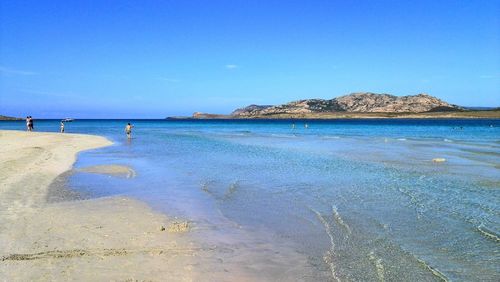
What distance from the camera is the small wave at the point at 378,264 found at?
21.9 feet

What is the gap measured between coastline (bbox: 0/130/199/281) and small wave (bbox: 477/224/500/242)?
5963mm

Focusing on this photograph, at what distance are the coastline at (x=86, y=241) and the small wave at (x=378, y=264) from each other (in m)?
2.96

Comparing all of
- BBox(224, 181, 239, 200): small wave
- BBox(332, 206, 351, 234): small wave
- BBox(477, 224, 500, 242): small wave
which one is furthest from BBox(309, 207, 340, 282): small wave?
BBox(477, 224, 500, 242): small wave

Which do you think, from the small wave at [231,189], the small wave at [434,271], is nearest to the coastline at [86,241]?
the small wave at [231,189]

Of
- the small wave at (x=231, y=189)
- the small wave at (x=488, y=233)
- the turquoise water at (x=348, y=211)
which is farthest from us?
the small wave at (x=231, y=189)

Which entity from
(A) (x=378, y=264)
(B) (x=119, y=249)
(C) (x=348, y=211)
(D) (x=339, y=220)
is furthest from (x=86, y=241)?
(C) (x=348, y=211)

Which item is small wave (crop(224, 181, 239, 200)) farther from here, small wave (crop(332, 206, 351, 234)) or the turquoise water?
small wave (crop(332, 206, 351, 234))

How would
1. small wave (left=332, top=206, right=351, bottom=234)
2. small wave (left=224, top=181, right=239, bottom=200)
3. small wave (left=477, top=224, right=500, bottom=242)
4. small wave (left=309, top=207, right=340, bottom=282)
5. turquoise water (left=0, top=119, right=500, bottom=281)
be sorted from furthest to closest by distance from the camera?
small wave (left=224, top=181, right=239, bottom=200) < small wave (left=332, top=206, right=351, bottom=234) < small wave (left=477, top=224, right=500, bottom=242) < turquoise water (left=0, top=119, right=500, bottom=281) < small wave (left=309, top=207, right=340, bottom=282)

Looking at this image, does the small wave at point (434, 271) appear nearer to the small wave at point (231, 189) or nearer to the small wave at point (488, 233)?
the small wave at point (488, 233)

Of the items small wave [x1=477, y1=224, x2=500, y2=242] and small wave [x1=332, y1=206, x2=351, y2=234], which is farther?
small wave [x1=332, y1=206, x2=351, y2=234]

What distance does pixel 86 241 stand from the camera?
806 cm

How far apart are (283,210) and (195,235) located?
130 inches

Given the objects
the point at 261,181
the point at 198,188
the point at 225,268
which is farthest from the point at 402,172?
the point at 225,268

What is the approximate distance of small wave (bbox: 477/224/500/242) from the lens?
881 cm
